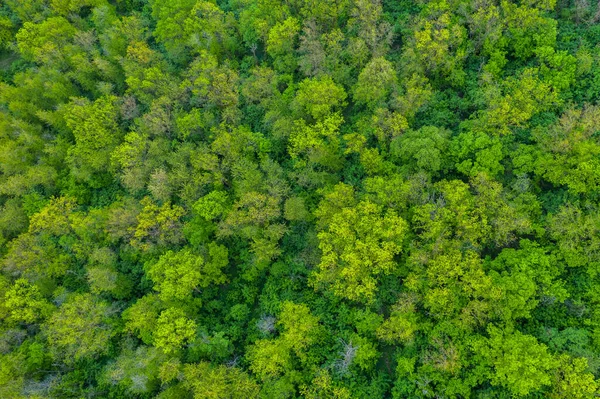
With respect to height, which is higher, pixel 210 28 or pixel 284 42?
pixel 210 28

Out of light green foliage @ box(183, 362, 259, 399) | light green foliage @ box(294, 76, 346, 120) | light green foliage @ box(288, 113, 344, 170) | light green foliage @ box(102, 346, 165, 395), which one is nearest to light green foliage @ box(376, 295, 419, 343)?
light green foliage @ box(183, 362, 259, 399)

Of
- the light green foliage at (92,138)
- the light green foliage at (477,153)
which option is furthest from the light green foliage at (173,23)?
the light green foliage at (477,153)

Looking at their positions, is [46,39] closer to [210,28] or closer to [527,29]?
[210,28]

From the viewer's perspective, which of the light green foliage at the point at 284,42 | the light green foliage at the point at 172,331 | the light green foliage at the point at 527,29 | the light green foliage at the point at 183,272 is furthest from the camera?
the light green foliage at the point at 284,42

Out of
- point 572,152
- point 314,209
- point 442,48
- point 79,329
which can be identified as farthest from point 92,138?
point 572,152

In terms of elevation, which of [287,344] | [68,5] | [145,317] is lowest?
[145,317]

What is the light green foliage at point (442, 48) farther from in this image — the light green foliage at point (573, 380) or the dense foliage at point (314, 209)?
the light green foliage at point (573, 380)

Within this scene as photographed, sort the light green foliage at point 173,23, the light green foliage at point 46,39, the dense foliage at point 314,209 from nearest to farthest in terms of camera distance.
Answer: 1. the dense foliage at point 314,209
2. the light green foliage at point 173,23
3. the light green foliage at point 46,39
